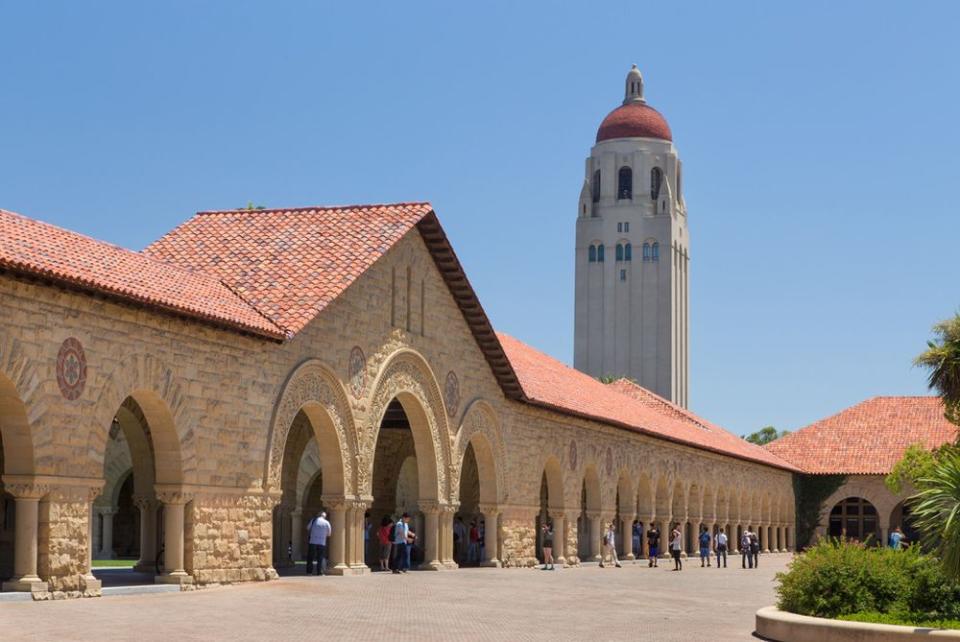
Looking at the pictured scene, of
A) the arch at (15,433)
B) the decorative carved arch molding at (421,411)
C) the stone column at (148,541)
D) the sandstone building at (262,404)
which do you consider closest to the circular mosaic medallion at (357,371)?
the sandstone building at (262,404)

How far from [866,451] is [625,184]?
A: 166 ft

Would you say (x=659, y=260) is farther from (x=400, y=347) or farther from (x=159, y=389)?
(x=159, y=389)

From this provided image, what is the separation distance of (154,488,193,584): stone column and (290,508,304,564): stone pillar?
428 inches

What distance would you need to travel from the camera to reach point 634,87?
12238 centimetres

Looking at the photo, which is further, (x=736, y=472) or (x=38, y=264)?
(x=736, y=472)

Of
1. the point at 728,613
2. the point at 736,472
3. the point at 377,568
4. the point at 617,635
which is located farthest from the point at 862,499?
the point at 617,635

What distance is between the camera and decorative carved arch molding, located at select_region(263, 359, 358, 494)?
85.0 ft

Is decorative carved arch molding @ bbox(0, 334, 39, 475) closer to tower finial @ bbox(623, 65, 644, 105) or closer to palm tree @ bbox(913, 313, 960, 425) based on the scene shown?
palm tree @ bbox(913, 313, 960, 425)

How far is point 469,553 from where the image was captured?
3722cm

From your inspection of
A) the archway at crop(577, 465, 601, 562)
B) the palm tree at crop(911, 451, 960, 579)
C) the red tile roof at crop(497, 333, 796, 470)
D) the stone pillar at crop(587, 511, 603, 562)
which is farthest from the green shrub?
the stone pillar at crop(587, 511, 603, 562)

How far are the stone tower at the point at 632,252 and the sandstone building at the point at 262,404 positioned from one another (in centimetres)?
7556

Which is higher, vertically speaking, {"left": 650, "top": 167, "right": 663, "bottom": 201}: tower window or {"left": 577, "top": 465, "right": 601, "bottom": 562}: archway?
{"left": 650, "top": 167, "right": 663, "bottom": 201}: tower window

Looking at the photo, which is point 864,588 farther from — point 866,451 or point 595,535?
point 866,451

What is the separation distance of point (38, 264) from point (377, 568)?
50.3ft
